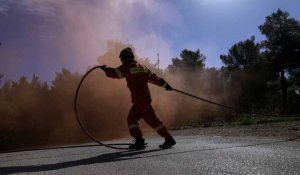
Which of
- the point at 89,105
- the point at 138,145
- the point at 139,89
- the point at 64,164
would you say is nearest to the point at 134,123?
the point at 138,145

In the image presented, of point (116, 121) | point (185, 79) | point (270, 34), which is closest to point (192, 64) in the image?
point (270, 34)

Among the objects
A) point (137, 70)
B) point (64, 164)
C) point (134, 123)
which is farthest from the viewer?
point (134, 123)

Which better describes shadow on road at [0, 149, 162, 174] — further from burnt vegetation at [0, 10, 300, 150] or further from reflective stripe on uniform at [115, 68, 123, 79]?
burnt vegetation at [0, 10, 300, 150]

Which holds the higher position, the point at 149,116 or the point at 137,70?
the point at 137,70

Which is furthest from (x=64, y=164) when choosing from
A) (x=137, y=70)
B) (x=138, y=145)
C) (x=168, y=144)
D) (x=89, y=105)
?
(x=89, y=105)

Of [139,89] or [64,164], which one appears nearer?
[64,164]

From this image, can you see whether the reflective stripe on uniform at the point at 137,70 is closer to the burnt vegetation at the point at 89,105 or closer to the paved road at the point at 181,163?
the paved road at the point at 181,163

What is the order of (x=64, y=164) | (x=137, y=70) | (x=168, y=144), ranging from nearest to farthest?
1. (x=64, y=164)
2. (x=168, y=144)
3. (x=137, y=70)

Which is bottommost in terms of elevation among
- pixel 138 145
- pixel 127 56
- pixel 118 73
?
pixel 138 145

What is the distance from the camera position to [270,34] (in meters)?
43.0

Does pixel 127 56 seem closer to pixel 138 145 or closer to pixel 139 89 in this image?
pixel 139 89

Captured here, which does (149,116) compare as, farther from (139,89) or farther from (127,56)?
(127,56)

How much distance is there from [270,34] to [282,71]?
11.8 feet

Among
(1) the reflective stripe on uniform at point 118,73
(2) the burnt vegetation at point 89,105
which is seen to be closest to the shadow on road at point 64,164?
(1) the reflective stripe on uniform at point 118,73
